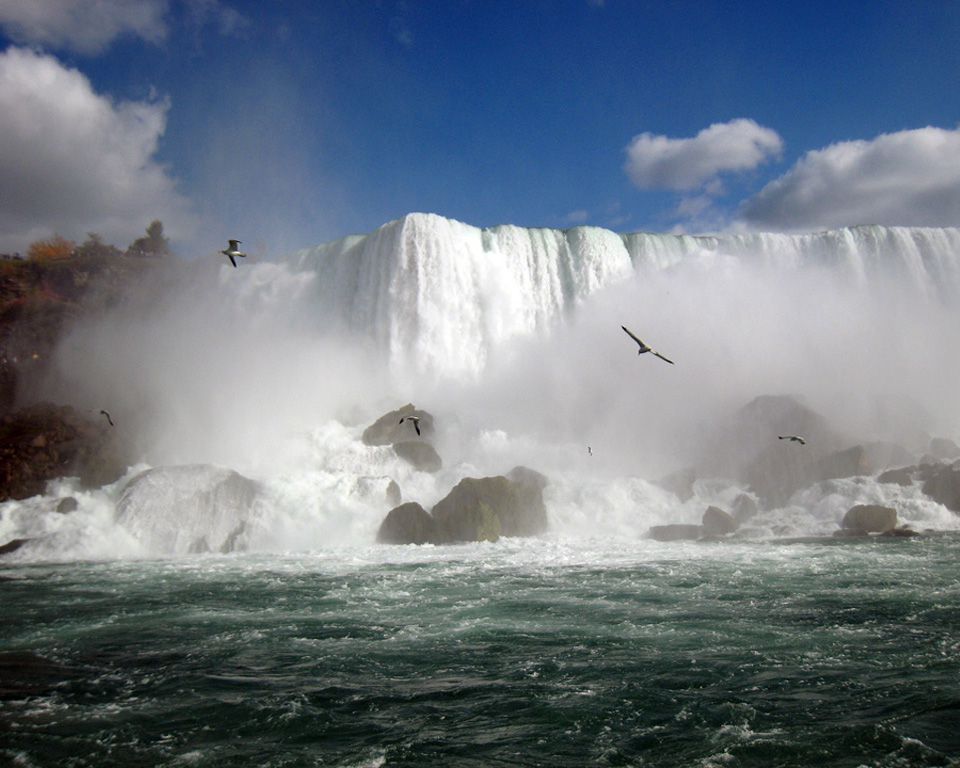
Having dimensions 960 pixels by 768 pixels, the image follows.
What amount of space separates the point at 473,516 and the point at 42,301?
28406 mm

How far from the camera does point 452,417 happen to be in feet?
91.4

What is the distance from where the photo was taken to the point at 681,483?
23.7m

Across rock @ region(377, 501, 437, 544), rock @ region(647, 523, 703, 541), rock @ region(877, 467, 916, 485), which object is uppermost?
rock @ region(877, 467, 916, 485)

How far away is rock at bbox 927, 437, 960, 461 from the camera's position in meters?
25.1

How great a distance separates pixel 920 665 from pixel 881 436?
22588 mm

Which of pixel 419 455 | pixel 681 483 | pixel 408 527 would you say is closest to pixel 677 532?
pixel 681 483

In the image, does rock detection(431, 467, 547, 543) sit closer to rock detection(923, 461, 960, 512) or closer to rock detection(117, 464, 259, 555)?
rock detection(117, 464, 259, 555)

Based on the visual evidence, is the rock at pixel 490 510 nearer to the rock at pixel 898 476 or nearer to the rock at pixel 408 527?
the rock at pixel 408 527

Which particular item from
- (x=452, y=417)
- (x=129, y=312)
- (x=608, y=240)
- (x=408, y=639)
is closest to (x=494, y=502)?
(x=452, y=417)

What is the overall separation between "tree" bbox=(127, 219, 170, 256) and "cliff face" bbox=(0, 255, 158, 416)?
12.9m

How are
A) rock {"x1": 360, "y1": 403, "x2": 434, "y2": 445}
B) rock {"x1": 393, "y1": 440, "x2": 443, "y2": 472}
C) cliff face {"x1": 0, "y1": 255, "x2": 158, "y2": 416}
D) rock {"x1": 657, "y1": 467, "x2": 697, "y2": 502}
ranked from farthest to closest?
cliff face {"x1": 0, "y1": 255, "x2": 158, "y2": 416}
rock {"x1": 360, "y1": 403, "x2": 434, "y2": 445}
rock {"x1": 393, "y1": 440, "x2": 443, "y2": 472}
rock {"x1": 657, "y1": 467, "x2": 697, "y2": 502}

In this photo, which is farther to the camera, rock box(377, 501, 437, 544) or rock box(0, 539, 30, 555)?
rock box(377, 501, 437, 544)

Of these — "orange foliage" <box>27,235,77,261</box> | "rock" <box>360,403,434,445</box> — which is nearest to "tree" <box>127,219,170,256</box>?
"orange foliage" <box>27,235,77,261</box>

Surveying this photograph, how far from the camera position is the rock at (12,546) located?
19891 mm
